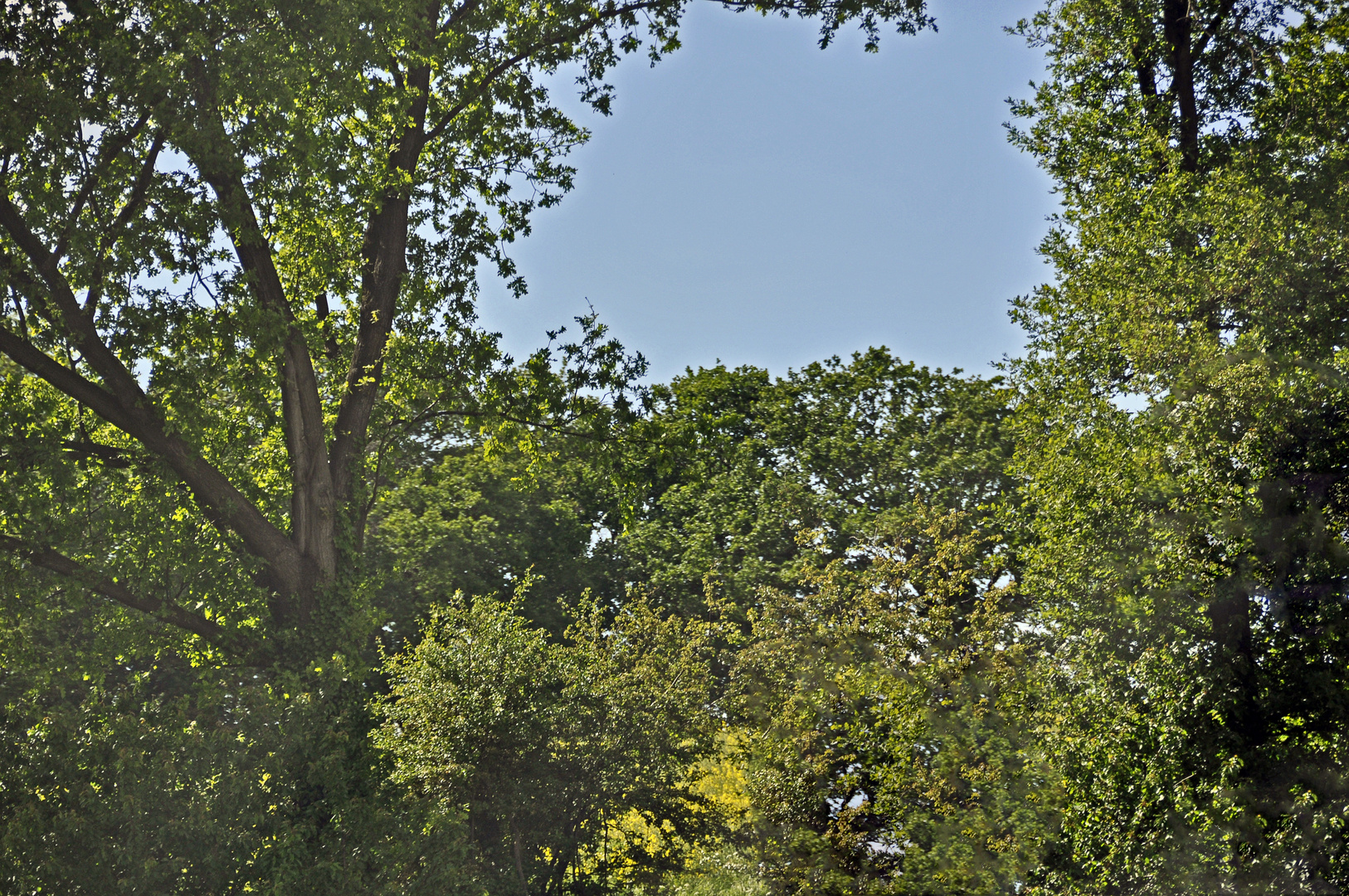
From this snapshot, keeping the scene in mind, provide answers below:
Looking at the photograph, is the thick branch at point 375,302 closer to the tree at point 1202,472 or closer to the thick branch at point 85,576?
the thick branch at point 85,576

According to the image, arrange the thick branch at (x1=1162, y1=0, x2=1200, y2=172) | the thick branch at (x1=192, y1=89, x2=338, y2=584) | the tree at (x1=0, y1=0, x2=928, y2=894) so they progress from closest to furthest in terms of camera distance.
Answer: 1. the tree at (x1=0, y1=0, x2=928, y2=894)
2. the thick branch at (x1=192, y1=89, x2=338, y2=584)
3. the thick branch at (x1=1162, y1=0, x2=1200, y2=172)

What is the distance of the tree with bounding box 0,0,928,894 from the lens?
1016cm

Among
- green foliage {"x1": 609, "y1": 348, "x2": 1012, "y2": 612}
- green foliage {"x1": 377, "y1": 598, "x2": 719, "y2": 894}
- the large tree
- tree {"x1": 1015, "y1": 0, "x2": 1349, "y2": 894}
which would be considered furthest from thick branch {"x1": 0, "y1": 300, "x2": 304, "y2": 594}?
green foliage {"x1": 609, "y1": 348, "x2": 1012, "y2": 612}

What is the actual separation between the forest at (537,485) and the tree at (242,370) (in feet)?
0.18

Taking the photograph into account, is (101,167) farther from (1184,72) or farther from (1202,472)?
(1184,72)

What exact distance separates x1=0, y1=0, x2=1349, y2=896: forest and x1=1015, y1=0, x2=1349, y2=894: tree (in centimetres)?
6

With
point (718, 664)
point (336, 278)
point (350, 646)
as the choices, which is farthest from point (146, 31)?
point (718, 664)

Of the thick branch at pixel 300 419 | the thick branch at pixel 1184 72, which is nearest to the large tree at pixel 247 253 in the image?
the thick branch at pixel 300 419

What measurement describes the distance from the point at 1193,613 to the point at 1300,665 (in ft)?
3.93

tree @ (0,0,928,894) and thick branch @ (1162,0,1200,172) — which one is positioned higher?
thick branch @ (1162,0,1200,172)

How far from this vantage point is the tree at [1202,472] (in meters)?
11.7

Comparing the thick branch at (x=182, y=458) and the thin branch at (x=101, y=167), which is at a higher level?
the thin branch at (x=101, y=167)

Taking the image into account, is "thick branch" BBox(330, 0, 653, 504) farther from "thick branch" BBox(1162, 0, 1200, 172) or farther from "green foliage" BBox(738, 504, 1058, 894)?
"thick branch" BBox(1162, 0, 1200, 172)

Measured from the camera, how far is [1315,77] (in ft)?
50.2
